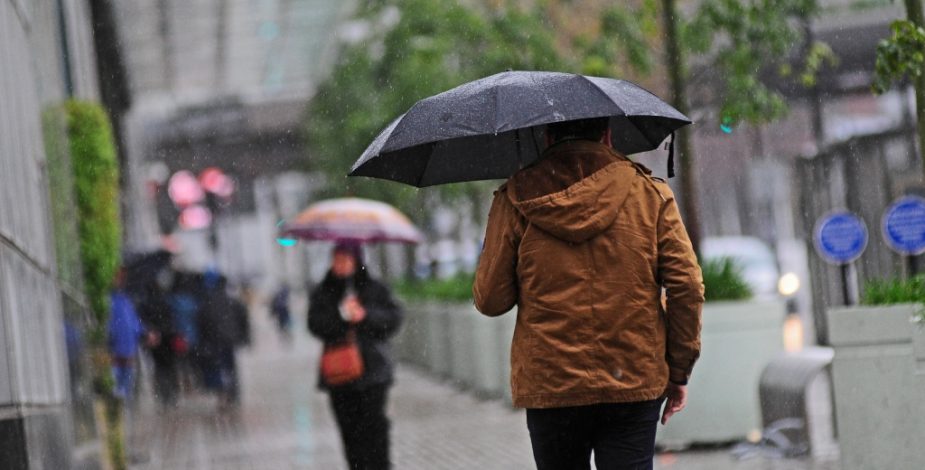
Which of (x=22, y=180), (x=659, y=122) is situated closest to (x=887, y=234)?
(x=659, y=122)

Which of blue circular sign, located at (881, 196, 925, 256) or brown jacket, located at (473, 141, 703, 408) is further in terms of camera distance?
blue circular sign, located at (881, 196, 925, 256)

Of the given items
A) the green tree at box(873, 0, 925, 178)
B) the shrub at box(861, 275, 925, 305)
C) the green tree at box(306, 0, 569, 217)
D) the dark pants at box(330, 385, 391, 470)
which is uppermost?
the green tree at box(306, 0, 569, 217)

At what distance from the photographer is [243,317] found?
26.6 meters

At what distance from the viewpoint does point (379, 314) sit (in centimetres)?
848

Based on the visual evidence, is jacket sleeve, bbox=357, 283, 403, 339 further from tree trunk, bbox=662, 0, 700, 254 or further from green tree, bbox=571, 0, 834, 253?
tree trunk, bbox=662, 0, 700, 254

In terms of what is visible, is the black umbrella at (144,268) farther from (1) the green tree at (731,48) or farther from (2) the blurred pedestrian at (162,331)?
(1) the green tree at (731,48)

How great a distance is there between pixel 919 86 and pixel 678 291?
11.8 ft

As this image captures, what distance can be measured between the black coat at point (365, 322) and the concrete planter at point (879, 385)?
2.47 meters

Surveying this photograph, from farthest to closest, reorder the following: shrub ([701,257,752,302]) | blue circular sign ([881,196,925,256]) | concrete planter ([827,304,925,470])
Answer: shrub ([701,257,752,302]) < blue circular sign ([881,196,925,256]) < concrete planter ([827,304,925,470])

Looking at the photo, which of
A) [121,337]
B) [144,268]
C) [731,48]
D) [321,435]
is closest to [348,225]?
[731,48]

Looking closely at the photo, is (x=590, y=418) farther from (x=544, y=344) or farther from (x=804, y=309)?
(x=804, y=309)

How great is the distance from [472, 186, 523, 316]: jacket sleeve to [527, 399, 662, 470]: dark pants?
0.37 meters

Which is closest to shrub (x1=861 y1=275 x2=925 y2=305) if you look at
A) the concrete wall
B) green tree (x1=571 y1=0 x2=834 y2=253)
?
green tree (x1=571 y1=0 x2=834 y2=253)

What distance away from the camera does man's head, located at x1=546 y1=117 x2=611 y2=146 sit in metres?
5.01
